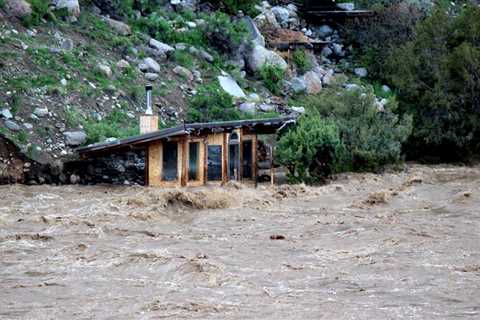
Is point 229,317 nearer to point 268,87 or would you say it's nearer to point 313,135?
point 313,135

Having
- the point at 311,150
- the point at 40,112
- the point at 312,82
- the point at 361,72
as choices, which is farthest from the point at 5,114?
the point at 361,72

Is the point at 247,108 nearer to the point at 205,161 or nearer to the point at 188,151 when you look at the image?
the point at 205,161

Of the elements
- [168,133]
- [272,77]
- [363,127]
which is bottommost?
[168,133]

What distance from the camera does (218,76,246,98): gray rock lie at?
3356 centimetres

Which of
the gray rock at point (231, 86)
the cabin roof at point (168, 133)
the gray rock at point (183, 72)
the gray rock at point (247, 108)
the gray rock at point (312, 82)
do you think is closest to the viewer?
the cabin roof at point (168, 133)

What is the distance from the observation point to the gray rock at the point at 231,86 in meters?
33.6

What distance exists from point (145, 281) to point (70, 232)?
4665 millimetres

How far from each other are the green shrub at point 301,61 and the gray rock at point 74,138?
51.1 feet

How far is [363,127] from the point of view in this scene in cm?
2948

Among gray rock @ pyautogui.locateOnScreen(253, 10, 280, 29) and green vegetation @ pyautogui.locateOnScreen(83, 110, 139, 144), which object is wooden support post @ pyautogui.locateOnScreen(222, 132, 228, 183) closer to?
green vegetation @ pyautogui.locateOnScreen(83, 110, 139, 144)

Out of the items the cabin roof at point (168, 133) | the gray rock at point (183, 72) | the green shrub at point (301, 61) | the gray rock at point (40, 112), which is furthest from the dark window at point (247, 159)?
the green shrub at point (301, 61)

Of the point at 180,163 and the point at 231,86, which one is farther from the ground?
the point at 231,86

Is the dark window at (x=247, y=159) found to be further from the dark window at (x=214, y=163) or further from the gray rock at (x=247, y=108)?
the gray rock at (x=247, y=108)

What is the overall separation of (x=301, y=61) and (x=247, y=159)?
45.1 feet
